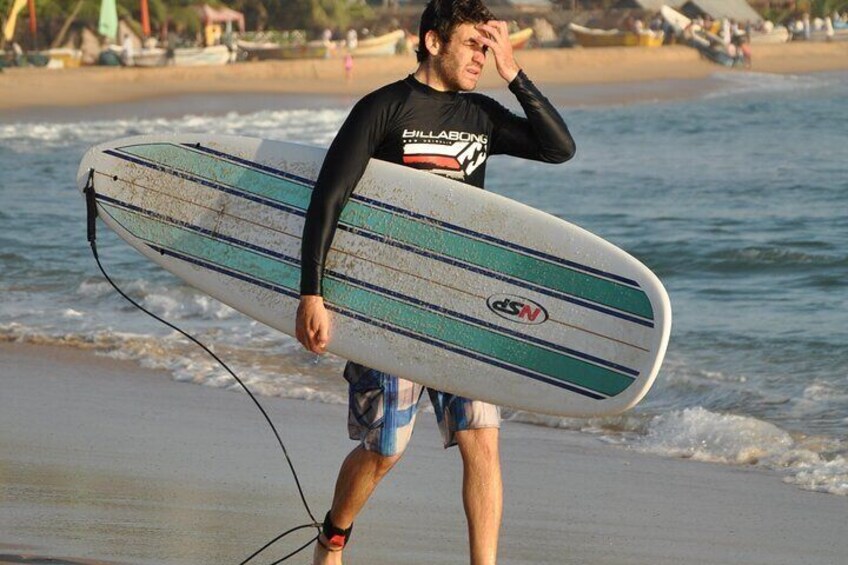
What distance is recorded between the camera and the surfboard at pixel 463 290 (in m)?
3.19

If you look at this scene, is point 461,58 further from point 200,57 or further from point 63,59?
point 200,57

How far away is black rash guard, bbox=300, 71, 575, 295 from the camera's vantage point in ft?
9.75

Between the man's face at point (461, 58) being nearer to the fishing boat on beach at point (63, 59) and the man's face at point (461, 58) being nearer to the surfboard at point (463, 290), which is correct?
the surfboard at point (463, 290)

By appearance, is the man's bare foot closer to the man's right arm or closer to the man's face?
the man's right arm

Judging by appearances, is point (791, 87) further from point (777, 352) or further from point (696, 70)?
point (777, 352)

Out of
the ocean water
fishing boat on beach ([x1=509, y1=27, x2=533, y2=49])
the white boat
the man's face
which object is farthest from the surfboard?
fishing boat on beach ([x1=509, y1=27, x2=533, y2=49])

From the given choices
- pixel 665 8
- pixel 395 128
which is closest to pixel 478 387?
pixel 395 128

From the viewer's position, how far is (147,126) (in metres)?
26.3

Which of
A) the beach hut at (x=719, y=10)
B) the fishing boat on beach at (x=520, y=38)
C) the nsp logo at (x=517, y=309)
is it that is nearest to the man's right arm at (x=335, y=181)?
the nsp logo at (x=517, y=309)

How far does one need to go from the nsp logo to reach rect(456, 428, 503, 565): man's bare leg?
1.15ft

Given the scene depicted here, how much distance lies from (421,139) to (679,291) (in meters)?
6.50

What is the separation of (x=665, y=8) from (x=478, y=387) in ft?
188

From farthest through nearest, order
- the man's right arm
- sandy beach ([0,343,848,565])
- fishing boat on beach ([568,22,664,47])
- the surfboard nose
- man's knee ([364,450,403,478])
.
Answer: fishing boat on beach ([568,22,664,47]), the surfboard nose, sandy beach ([0,343,848,565]), man's knee ([364,450,403,478]), the man's right arm

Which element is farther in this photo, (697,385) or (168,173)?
(697,385)
